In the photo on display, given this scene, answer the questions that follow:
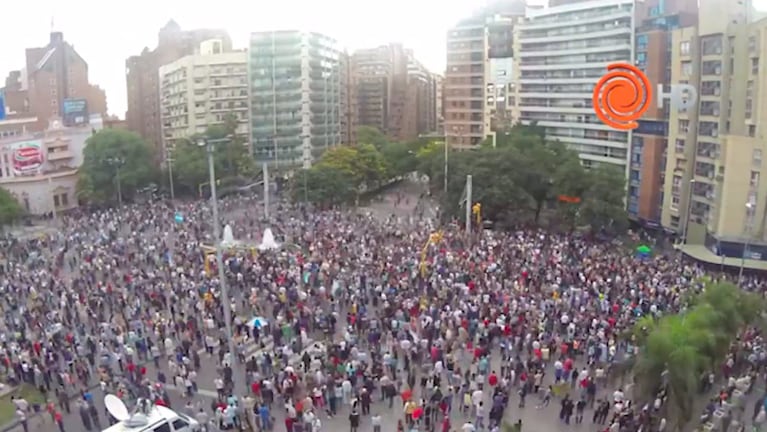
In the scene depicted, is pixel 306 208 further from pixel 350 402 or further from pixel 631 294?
pixel 350 402

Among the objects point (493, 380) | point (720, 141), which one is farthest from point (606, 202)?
point (493, 380)

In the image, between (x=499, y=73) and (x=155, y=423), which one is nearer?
(x=155, y=423)

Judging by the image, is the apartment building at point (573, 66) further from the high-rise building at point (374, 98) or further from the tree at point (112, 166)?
the high-rise building at point (374, 98)

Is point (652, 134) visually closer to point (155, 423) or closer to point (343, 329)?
point (343, 329)

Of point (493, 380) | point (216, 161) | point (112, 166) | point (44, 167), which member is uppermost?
point (216, 161)

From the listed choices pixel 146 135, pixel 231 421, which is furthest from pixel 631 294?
pixel 146 135

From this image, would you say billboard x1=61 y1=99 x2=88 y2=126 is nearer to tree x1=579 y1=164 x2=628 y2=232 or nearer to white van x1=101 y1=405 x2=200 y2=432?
tree x1=579 y1=164 x2=628 y2=232

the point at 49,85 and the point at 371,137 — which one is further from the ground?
the point at 49,85

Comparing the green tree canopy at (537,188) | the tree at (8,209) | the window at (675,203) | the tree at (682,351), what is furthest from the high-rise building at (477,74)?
the tree at (682,351)
